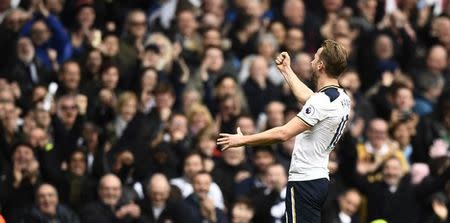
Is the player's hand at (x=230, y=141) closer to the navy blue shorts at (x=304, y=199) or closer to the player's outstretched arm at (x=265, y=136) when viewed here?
the player's outstretched arm at (x=265, y=136)

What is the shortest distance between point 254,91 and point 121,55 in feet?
5.70

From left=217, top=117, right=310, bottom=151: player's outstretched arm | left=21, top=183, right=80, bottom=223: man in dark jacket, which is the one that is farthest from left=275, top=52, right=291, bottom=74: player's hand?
left=21, top=183, right=80, bottom=223: man in dark jacket

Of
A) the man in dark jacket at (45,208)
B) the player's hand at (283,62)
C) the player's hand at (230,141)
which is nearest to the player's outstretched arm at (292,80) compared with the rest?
the player's hand at (283,62)

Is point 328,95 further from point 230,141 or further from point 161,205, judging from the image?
point 161,205

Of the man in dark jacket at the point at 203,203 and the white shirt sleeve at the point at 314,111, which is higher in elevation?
the white shirt sleeve at the point at 314,111

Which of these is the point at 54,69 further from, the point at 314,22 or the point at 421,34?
the point at 421,34

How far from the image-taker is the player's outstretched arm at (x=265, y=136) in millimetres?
10383

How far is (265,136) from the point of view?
34.5 feet

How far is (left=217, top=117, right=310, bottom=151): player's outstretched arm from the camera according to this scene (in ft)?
34.1

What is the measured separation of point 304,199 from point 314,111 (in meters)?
0.68

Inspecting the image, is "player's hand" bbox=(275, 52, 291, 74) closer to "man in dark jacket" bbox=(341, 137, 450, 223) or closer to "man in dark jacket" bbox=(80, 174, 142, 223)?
"man in dark jacket" bbox=(80, 174, 142, 223)

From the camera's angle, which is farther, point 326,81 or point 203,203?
point 203,203

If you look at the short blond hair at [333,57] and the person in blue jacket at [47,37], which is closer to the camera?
the short blond hair at [333,57]

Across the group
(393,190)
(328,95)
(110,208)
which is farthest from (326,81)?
(393,190)
